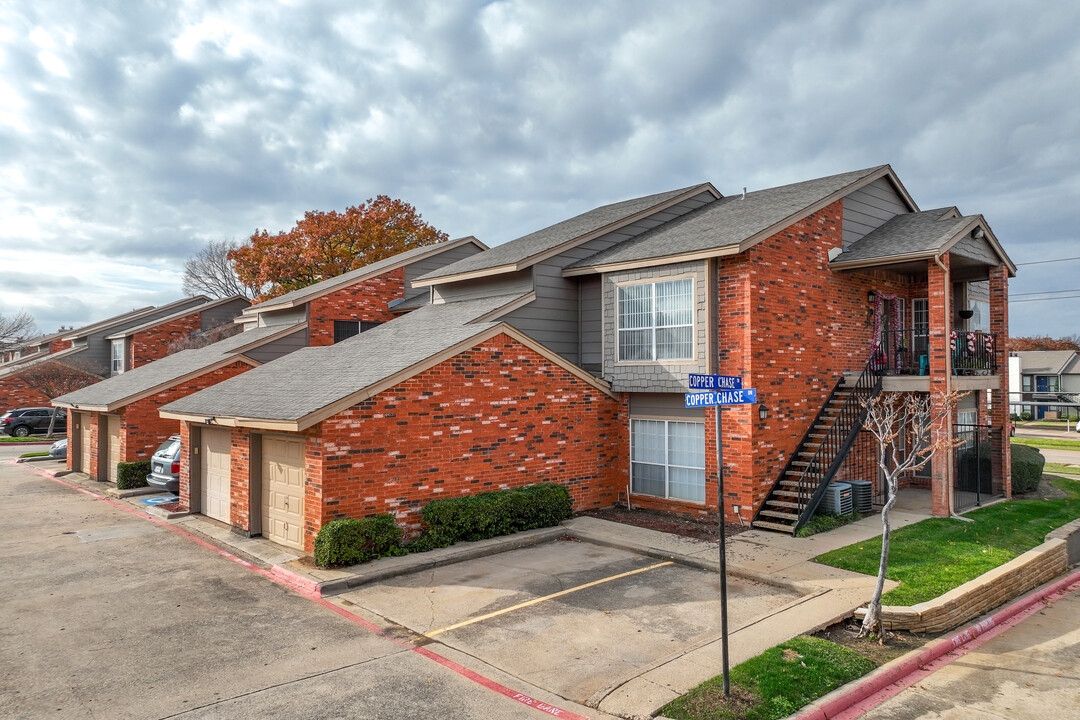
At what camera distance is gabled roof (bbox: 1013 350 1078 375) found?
193ft

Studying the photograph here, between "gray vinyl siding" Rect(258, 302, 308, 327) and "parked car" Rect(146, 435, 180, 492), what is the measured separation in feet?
23.1

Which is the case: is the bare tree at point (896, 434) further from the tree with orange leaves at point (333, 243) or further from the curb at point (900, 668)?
the tree with orange leaves at point (333, 243)

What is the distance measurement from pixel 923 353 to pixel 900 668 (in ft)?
40.1

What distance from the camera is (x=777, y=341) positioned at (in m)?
13.9

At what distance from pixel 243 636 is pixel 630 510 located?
8818 mm

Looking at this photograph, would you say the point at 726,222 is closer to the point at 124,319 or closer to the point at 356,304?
the point at 356,304

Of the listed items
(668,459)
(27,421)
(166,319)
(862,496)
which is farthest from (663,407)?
(27,421)

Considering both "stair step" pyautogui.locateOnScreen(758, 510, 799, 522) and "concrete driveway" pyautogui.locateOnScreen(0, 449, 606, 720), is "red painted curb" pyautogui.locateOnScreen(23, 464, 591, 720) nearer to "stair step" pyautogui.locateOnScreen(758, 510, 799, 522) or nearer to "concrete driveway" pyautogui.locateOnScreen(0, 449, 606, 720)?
"concrete driveway" pyautogui.locateOnScreen(0, 449, 606, 720)

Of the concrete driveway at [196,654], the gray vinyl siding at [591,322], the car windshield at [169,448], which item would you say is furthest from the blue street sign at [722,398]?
the car windshield at [169,448]

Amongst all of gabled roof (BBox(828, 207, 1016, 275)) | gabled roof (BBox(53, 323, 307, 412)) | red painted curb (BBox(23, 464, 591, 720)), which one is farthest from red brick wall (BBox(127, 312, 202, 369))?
gabled roof (BBox(828, 207, 1016, 275))

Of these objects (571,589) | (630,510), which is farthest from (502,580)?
(630,510)

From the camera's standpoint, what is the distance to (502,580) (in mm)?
10203

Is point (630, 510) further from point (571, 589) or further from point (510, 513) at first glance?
point (571, 589)

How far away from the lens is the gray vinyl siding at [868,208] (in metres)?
16.0
